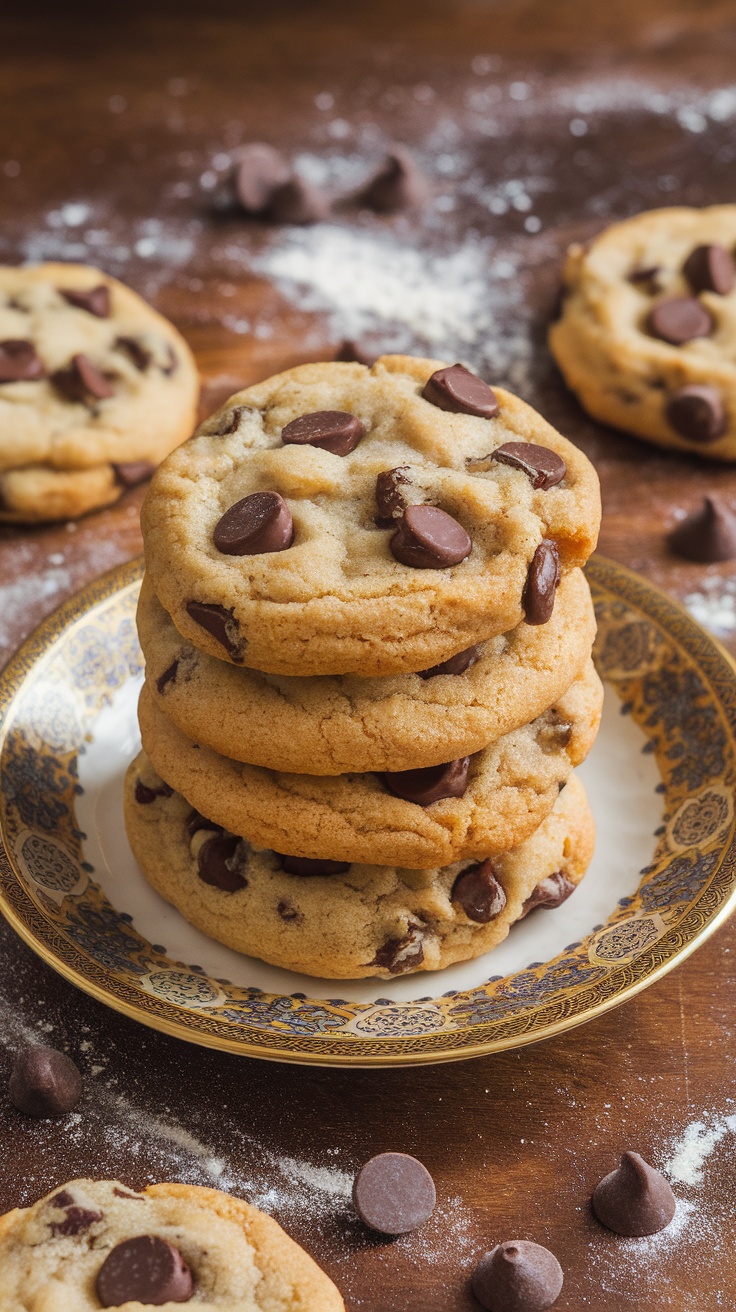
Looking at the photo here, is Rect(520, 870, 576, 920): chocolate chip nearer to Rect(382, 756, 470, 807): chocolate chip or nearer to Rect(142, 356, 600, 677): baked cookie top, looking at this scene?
Rect(382, 756, 470, 807): chocolate chip

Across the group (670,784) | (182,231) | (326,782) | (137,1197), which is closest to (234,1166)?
(137,1197)

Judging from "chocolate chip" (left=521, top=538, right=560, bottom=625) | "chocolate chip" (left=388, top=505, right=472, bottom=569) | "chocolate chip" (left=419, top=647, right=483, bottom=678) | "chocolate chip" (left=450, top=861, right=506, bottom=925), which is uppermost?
"chocolate chip" (left=388, top=505, right=472, bottom=569)

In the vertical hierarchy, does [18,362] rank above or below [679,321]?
below

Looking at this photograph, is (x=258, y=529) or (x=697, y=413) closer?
(x=258, y=529)

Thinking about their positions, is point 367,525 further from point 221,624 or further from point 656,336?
point 656,336

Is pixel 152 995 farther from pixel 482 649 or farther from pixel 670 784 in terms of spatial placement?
pixel 670 784

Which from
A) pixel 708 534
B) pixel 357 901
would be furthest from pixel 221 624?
pixel 708 534

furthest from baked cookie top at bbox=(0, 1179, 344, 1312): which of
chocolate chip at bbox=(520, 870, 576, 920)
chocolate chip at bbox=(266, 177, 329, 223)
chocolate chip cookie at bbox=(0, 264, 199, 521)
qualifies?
chocolate chip at bbox=(266, 177, 329, 223)
